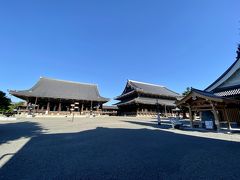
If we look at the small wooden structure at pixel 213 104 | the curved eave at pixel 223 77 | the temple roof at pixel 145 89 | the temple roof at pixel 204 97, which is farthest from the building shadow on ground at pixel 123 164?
the temple roof at pixel 145 89

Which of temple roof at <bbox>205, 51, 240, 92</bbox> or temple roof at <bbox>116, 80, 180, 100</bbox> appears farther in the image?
temple roof at <bbox>116, 80, 180, 100</bbox>

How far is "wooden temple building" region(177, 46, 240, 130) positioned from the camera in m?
10.5

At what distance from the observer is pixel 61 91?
1416 inches

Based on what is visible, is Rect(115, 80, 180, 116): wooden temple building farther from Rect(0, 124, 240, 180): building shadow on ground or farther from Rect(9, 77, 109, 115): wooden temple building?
Rect(0, 124, 240, 180): building shadow on ground

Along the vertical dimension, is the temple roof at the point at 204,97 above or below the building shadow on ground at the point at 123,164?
above

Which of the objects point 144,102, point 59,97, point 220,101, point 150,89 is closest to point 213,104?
point 220,101

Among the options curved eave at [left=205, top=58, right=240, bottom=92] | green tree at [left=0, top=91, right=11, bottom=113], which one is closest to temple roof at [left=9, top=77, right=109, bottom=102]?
green tree at [left=0, top=91, right=11, bottom=113]

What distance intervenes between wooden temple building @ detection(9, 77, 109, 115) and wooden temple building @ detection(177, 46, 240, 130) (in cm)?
2087

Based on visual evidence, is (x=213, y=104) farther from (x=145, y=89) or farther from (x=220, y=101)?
(x=145, y=89)

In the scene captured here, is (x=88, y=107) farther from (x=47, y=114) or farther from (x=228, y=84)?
(x=228, y=84)

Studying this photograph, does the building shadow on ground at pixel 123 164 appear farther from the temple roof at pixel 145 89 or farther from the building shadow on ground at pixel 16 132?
the temple roof at pixel 145 89

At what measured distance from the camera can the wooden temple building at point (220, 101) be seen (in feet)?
34.3

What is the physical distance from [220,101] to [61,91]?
3242 centimetres

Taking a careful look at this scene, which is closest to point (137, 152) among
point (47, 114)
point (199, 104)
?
point (199, 104)
